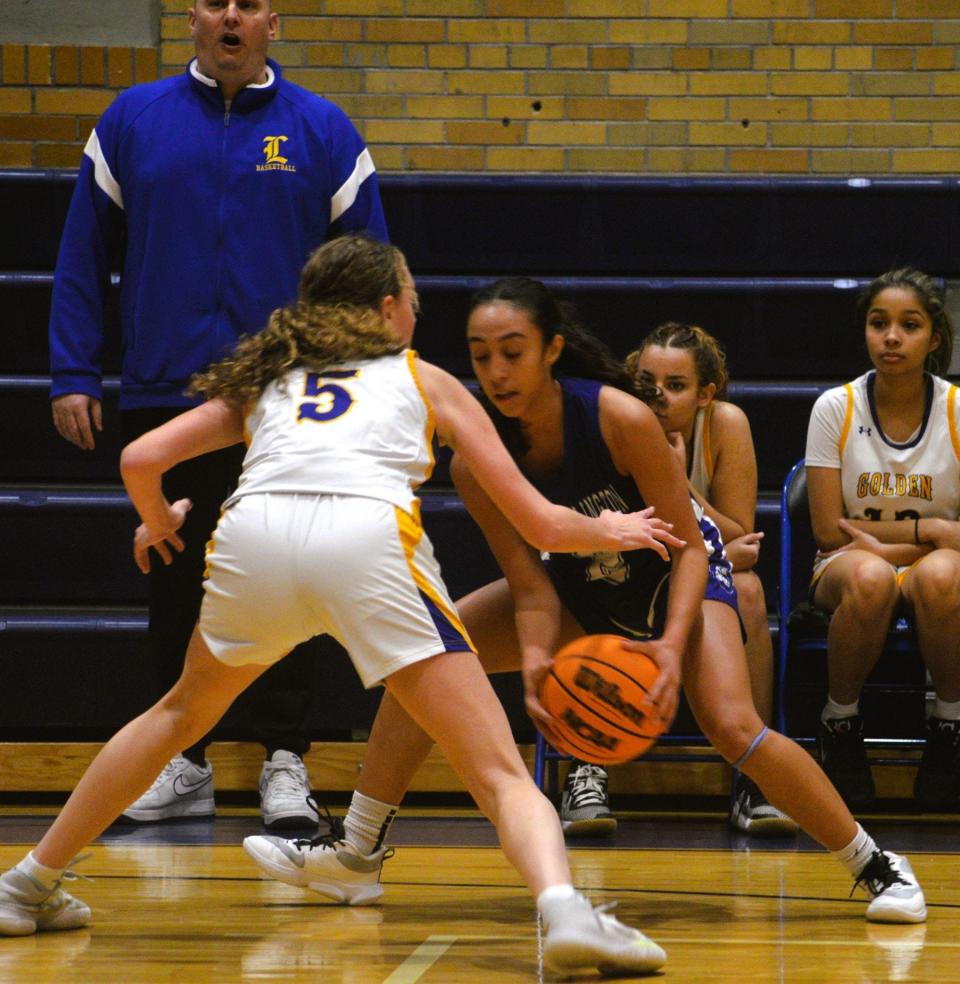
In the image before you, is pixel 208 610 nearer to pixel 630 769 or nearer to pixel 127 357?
pixel 127 357

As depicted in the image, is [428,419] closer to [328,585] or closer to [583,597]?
[328,585]

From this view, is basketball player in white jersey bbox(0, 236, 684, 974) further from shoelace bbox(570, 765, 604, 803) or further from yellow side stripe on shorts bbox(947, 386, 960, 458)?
yellow side stripe on shorts bbox(947, 386, 960, 458)

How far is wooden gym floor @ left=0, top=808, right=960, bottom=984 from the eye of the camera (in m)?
2.37

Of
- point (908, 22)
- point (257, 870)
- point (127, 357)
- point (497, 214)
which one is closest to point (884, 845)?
point (257, 870)

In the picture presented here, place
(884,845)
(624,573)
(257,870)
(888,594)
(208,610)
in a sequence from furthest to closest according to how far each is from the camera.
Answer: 1. (888,594)
2. (884,845)
3. (257,870)
4. (624,573)
5. (208,610)

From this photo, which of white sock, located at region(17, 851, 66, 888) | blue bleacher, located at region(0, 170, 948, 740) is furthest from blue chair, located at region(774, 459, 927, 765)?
white sock, located at region(17, 851, 66, 888)

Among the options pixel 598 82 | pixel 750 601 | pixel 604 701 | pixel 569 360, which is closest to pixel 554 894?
pixel 604 701

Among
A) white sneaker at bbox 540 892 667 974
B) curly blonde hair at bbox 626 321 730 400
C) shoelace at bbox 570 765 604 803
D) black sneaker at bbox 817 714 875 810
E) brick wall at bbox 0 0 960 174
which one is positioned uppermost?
brick wall at bbox 0 0 960 174

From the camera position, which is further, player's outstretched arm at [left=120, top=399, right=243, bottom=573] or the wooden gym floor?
player's outstretched arm at [left=120, top=399, right=243, bottom=573]

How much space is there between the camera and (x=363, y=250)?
2.69 m

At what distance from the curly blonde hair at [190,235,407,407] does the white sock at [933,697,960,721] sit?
2.03 metres

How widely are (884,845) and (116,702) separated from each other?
2.11m

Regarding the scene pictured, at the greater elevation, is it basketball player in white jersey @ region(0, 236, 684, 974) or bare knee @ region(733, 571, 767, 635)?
basketball player in white jersey @ region(0, 236, 684, 974)

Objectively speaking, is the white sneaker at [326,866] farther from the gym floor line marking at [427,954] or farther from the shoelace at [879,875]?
the shoelace at [879,875]
